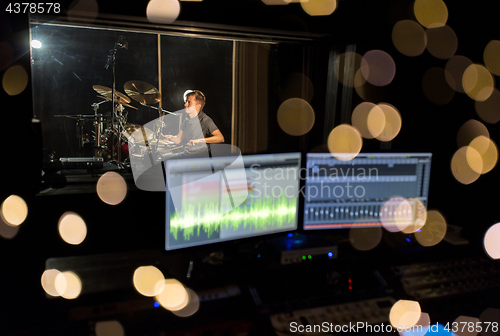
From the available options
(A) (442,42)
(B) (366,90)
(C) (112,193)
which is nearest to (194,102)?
(C) (112,193)

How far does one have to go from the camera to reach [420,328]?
0.98 meters

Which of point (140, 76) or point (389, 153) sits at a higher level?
point (140, 76)

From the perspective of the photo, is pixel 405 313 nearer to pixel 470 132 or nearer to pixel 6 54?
pixel 470 132

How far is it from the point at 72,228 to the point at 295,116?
304cm

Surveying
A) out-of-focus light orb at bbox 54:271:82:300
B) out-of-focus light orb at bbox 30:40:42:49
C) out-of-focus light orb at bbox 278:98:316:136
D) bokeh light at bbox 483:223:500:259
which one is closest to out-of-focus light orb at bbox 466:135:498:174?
bokeh light at bbox 483:223:500:259

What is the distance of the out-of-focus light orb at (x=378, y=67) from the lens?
2.21m

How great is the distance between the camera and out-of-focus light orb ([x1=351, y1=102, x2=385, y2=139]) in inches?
91.5

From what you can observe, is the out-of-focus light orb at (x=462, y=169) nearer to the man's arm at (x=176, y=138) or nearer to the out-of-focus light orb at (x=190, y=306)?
the out-of-focus light orb at (x=190, y=306)

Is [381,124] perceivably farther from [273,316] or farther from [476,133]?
[273,316]

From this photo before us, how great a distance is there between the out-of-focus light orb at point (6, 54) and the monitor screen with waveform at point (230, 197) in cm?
100

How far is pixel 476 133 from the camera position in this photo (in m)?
1.69

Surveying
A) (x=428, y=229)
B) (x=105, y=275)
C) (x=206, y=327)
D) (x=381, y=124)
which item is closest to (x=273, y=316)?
(x=206, y=327)

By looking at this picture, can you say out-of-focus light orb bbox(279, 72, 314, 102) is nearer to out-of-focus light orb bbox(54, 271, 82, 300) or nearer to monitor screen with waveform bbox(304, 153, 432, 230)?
monitor screen with waveform bbox(304, 153, 432, 230)

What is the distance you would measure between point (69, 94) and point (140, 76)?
2.88 feet
